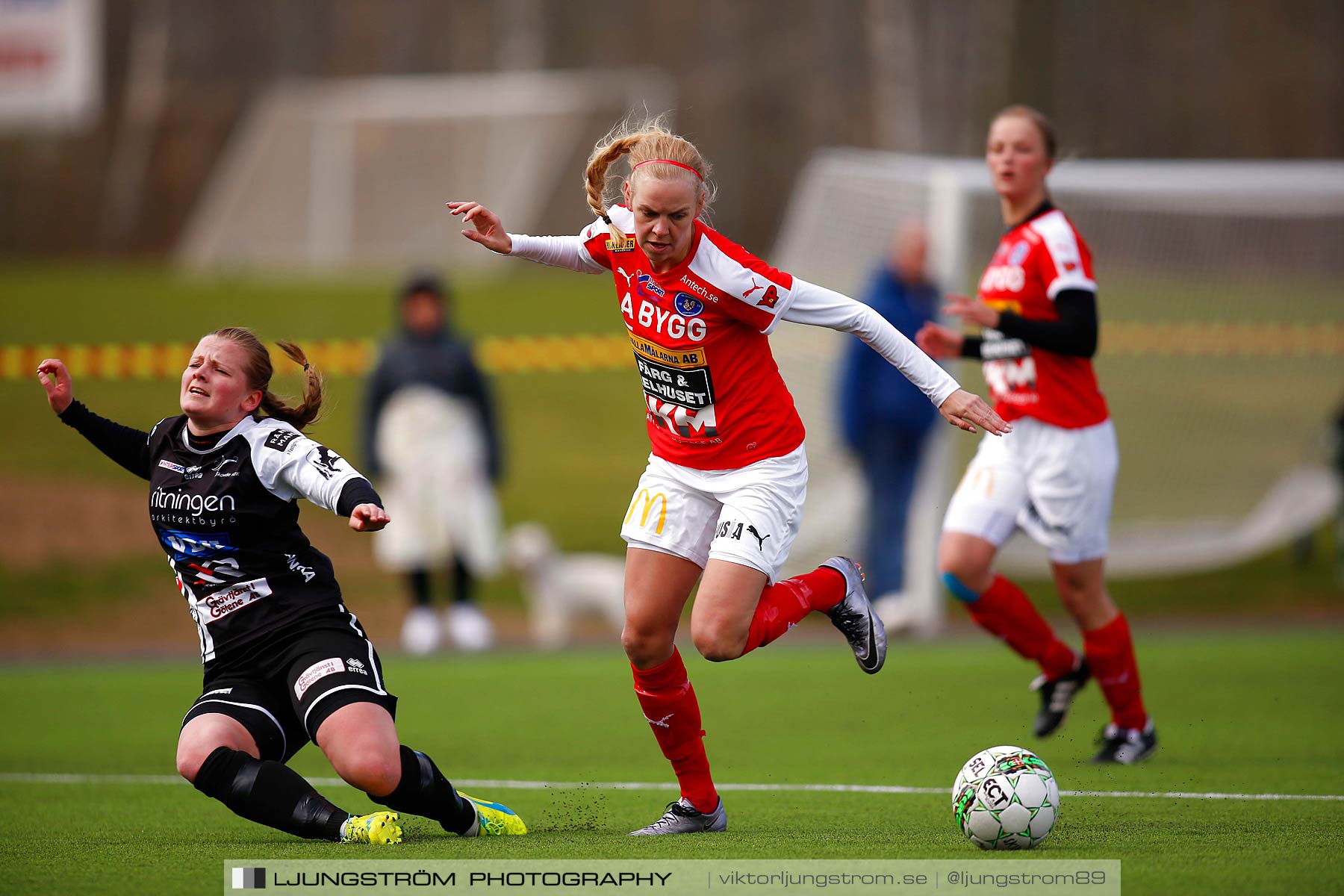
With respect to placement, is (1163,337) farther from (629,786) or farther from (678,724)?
(678,724)

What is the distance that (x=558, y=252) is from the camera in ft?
16.9

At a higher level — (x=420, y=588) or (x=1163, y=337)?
(x=1163, y=337)

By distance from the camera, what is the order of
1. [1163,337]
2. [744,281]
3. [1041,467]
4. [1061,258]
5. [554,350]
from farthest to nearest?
[554,350] < [1163,337] < [1041,467] < [1061,258] < [744,281]

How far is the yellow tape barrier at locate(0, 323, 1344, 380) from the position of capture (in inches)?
476

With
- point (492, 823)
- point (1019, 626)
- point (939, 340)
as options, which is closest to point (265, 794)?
point (492, 823)

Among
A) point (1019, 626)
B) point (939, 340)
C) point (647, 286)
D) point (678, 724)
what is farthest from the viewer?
point (1019, 626)

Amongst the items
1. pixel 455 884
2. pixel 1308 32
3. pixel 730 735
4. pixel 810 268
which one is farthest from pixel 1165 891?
pixel 1308 32

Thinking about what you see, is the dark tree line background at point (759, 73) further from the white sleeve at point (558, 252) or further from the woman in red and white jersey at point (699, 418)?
the woman in red and white jersey at point (699, 418)

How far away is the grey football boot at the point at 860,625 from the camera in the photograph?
5273mm

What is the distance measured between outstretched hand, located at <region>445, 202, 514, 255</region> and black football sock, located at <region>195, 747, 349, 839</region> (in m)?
1.69

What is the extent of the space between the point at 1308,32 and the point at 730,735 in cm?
1847

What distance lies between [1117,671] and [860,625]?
4.83 feet

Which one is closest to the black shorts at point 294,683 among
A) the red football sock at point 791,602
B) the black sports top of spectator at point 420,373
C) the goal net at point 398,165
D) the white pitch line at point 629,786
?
the red football sock at point 791,602

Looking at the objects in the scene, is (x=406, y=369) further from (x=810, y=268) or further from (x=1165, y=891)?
(x=1165, y=891)
